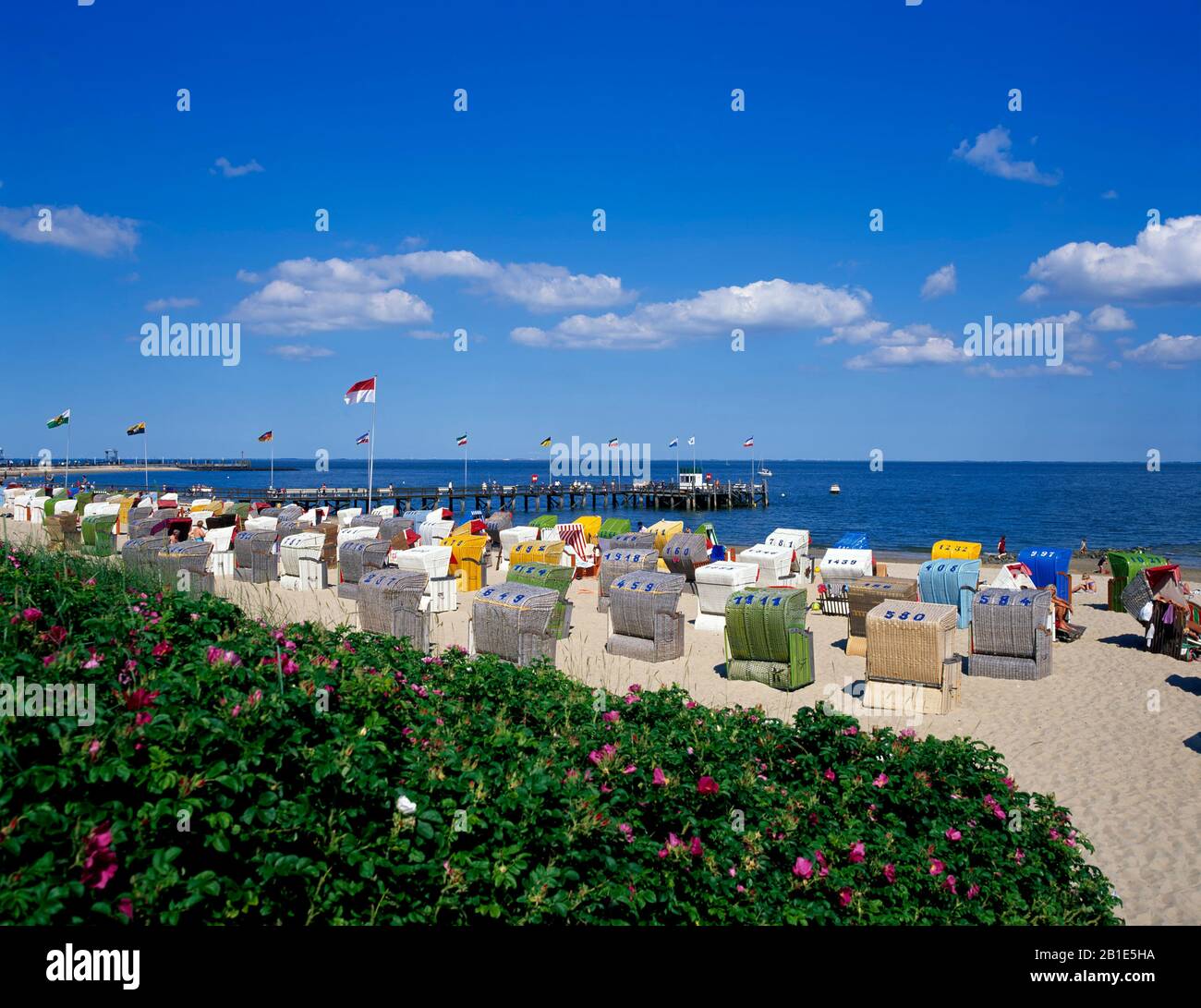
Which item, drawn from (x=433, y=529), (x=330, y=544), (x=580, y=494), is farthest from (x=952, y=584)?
(x=580, y=494)

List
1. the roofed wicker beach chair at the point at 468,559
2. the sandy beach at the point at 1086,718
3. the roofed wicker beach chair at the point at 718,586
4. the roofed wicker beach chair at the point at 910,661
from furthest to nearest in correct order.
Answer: the roofed wicker beach chair at the point at 468,559 → the roofed wicker beach chair at the point at 718,586 → the roofed wicker beach chair at the point at 910,661 → the sandy beach at the point at 1086,718

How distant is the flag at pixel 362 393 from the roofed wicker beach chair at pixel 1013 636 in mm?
24400

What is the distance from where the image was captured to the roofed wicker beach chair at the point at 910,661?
12258mm

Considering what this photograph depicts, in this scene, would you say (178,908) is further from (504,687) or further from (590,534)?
(590,534)

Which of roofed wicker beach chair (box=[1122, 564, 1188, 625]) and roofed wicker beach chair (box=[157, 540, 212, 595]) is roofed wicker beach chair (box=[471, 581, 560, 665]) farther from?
roofed wicker beach chair (box=[1122, 564, 1188, 625])

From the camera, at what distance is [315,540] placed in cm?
2369

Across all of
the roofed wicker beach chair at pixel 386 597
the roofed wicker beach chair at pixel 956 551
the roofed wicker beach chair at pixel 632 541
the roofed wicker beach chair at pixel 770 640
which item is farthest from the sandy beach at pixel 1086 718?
the roofed wicker beach chair at pixel 632 541

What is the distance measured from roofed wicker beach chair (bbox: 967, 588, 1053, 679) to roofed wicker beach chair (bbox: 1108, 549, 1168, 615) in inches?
347

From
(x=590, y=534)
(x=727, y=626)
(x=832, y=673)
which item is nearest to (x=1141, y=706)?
(x=832, y=673)

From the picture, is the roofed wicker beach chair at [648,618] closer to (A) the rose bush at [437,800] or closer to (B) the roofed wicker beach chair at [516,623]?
(B) the roofed wicker beach chair at [516,623]

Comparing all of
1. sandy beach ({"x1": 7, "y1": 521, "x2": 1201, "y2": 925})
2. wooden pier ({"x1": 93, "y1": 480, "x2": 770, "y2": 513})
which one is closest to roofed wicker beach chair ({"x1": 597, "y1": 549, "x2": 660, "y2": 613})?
sandy beach ({"x1": 7, "y1": 521, "x2": 1201, "y2": 925})

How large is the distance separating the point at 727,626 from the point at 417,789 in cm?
1042

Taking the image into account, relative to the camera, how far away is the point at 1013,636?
14336mm

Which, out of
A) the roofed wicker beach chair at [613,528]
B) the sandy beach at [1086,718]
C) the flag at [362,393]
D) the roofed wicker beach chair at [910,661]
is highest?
the flag at [362,393]
